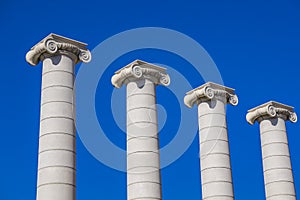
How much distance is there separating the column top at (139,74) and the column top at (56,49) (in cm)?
490

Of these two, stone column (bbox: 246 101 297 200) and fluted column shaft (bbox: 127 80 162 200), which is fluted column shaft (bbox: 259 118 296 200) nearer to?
stone column (bbox: 246 101 297 200)

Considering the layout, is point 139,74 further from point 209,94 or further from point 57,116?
point 57,116

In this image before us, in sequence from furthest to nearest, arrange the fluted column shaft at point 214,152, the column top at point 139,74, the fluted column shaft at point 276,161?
the fluted column shaft at point 276,161
the fluted column shaft at point 214,152
the column top at point 139,74

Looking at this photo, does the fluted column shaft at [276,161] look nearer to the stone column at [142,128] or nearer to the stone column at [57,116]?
the stone column at [142,128]

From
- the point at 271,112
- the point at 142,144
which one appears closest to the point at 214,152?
the point at 142,144

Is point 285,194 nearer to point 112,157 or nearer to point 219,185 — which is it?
point 219,185

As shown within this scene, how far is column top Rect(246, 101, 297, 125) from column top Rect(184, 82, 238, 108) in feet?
12.6

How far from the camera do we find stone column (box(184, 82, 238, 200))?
171ft

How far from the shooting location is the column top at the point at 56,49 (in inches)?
1709

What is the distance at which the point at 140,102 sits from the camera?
161 ft

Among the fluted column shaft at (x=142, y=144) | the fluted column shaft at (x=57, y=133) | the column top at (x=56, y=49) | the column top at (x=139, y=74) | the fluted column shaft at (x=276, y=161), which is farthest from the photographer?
the fluted column shaft at (x=276, y=161)

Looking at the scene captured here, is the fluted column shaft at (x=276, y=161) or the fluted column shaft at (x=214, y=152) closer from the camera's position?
the fluted column shaft at (x=214, y=152)

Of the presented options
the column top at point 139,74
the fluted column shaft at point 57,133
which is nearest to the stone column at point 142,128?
the column top at point 139,74

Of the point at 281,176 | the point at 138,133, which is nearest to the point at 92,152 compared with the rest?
the point at 138,133
